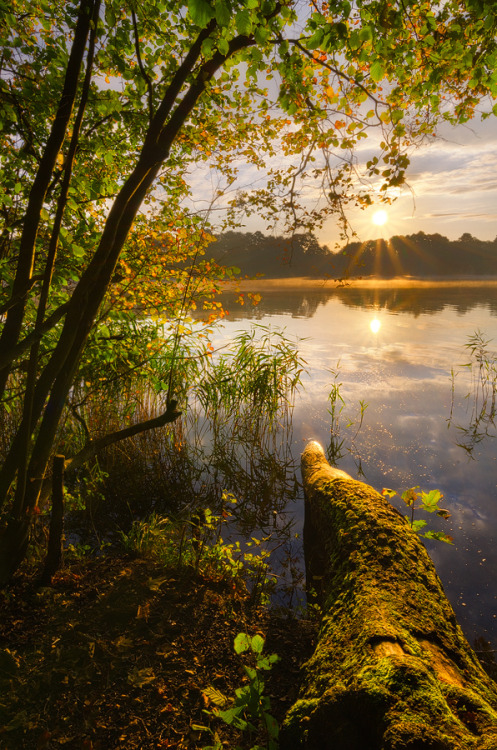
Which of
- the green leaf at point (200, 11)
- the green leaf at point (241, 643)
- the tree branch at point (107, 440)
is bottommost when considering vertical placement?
the green leaf at point (241, 643)

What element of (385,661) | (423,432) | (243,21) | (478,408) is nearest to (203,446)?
(423,432)

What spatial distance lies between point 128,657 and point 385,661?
158cm

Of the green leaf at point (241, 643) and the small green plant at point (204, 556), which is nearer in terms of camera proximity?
the green leaf at point (241, 643)

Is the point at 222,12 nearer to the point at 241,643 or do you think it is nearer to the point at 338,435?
the point at 241,643

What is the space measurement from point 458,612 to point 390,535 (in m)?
1.78

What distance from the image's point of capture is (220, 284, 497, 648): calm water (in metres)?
4.21

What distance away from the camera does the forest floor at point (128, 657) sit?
1.90 meters

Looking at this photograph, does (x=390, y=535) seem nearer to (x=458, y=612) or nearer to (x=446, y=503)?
(x=458, y=612)

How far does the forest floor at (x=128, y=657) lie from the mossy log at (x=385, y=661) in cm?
49

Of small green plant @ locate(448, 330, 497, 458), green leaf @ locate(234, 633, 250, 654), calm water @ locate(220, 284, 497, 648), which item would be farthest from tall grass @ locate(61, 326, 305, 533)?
small green plant @ locate(448, 330, 497, 458)

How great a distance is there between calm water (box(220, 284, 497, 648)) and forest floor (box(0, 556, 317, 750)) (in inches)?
88.2

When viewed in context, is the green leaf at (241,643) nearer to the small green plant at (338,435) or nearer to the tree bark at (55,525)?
the tree bark at (55,525)

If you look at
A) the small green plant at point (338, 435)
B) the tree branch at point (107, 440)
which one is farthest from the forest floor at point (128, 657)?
the small green plant at point (338, 435)

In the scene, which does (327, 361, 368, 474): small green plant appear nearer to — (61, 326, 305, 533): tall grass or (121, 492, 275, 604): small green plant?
(61, 326, 305, 533): tall grass
